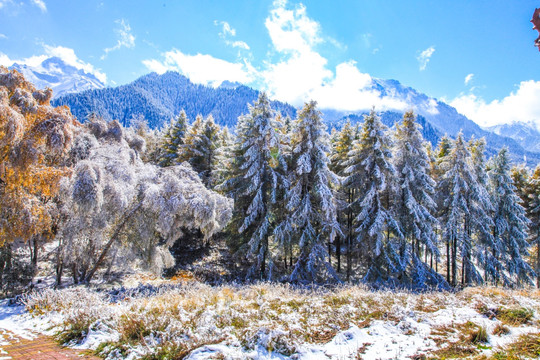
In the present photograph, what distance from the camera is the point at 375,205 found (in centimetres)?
1817

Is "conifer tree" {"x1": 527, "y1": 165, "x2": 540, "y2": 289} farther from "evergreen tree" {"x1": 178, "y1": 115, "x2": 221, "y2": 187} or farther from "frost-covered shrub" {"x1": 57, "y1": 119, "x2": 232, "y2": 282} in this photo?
→ "evergreen tree" {"x1": 178, "y1": 115, "x2": 221, "y2": 187}

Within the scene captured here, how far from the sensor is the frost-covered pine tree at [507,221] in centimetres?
2219

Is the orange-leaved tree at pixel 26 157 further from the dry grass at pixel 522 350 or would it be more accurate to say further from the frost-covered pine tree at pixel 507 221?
the frost-covered pine tree at pixel 507 221

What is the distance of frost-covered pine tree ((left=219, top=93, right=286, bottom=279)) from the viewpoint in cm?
1680

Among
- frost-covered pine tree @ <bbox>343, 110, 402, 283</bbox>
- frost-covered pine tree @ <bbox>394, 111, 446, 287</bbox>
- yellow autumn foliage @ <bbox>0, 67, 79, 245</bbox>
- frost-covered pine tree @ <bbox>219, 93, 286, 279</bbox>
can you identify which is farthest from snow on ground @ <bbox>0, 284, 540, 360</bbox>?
frost-covered pine tree @ <bbox>394, 111, 446, 287</bbox>

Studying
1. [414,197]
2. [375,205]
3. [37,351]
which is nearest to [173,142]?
[375,205]

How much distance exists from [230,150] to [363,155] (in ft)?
31.2

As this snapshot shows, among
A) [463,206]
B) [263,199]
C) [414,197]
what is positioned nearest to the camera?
[263,199]

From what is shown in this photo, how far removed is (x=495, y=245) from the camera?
70.1 ft

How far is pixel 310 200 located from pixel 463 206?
12.6m

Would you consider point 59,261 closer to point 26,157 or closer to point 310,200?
point 26,157

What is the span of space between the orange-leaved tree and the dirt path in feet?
16.5

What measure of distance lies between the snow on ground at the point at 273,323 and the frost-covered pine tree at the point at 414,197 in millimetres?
11069

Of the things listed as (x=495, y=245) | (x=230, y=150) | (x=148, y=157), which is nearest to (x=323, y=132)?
(x=230, y=150)
